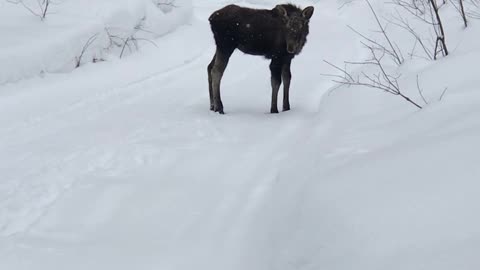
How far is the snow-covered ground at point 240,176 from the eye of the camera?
2.93 metres

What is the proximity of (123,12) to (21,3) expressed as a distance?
8.14 ft

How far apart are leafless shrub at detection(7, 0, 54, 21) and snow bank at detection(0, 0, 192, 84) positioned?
0.11 m

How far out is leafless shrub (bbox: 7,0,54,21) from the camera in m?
11.1

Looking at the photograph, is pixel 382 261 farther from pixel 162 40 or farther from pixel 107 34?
pixel 162 40

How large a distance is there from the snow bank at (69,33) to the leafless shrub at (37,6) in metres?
0.11

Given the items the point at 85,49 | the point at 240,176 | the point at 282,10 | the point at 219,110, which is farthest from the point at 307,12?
the point at 85,49

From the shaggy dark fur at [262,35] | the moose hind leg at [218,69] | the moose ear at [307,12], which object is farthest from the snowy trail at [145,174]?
the moose ear at [307,12]

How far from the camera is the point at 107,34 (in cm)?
1207

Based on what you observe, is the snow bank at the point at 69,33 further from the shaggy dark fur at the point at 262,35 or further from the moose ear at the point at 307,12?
the moose ear at the point at 307,12

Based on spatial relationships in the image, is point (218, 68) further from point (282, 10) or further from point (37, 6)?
point (37, 6)

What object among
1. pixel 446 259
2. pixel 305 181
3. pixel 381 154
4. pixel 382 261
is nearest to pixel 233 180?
pixel 305 181

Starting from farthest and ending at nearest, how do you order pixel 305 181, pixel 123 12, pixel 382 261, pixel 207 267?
pixel 123 12 → pixel 305 181 → pixel 207 267 → pixel 382 261

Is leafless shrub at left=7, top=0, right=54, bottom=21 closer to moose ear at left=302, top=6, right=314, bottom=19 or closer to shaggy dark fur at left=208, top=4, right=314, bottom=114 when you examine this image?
shaggy dark fur at left=208, top=4, right=314, bottom=114

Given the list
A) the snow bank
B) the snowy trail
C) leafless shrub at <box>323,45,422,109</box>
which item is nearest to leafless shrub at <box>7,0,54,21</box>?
the snow bank
